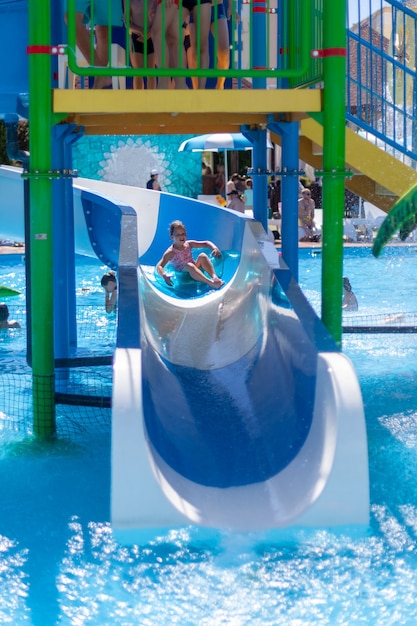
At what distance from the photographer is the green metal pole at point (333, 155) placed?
488cm

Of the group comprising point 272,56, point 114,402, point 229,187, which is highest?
point 272,56

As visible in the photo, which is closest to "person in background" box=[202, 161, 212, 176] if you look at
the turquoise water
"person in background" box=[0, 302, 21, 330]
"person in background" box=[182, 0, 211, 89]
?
"person in background" box=[0, 302, 21, 330]

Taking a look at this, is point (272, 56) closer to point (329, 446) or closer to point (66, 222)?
point (66, 222)

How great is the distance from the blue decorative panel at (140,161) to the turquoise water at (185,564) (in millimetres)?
15853

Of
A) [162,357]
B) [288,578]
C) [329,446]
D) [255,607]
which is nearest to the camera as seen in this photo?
[255,607]

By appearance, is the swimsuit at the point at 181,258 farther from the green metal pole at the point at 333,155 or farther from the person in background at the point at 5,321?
the green metal pole at the point at 333,155

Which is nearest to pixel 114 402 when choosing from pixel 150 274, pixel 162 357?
pixel 162 357

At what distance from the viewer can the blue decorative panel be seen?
20219 millimetres

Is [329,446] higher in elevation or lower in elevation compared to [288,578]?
higher

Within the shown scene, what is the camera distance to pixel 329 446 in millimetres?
3748

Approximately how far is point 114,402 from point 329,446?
0.86 meters

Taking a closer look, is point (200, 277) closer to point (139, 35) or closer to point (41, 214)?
point (139, 35)

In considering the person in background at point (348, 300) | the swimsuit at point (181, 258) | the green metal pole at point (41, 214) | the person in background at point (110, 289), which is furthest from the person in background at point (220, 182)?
the green metal pole at point (41, 214)

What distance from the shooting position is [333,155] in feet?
16.2
